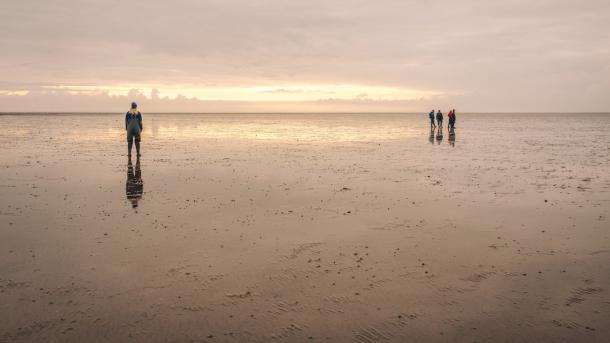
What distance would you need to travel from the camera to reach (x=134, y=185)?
1520 cm

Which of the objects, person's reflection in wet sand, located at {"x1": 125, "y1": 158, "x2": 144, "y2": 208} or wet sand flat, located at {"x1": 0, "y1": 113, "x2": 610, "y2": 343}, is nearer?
wet sand flat, located at {"x1": 0, "y1": 113, "x2": 610, "y2": 343}

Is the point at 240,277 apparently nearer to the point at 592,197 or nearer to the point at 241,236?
the point at 241,236

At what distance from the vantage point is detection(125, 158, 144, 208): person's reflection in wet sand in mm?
12992

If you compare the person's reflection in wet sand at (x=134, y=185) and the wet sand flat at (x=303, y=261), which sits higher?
the person's reflection in wet sand at (x=134, y=185)

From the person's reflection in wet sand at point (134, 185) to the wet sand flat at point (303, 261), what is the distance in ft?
0.44

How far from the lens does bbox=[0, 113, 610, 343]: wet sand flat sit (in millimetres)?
5531

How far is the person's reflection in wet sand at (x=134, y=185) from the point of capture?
13.0 m

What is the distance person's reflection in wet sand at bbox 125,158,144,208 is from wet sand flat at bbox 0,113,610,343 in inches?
5.2

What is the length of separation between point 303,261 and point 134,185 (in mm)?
9647

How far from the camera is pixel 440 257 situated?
26.4 ft

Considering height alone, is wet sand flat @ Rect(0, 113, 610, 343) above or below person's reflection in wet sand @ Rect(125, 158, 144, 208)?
below

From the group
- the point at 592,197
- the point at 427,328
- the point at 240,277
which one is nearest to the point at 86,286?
the point at 240,277

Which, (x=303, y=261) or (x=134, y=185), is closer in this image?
(x=303, y=261)

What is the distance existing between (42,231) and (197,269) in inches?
180
